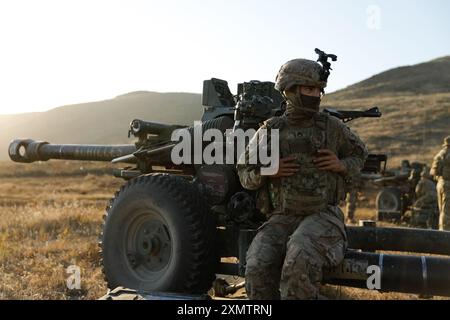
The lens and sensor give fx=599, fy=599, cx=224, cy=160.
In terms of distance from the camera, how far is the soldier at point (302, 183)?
13.2ft

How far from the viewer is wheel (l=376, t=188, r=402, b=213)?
1727 centimetres

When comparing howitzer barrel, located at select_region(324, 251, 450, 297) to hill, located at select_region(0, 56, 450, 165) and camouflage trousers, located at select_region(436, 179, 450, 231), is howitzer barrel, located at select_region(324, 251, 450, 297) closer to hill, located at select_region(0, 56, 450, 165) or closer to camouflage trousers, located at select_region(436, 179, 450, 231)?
camouflage trousers, located at select_region(436, 179, 450, 231)

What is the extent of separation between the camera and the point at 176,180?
5078mm

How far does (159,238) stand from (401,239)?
2186 mm

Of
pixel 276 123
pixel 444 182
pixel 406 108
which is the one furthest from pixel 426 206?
pixel 406 108

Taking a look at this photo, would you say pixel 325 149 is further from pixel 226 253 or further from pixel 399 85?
pixel 399 85

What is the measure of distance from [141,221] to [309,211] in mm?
1861

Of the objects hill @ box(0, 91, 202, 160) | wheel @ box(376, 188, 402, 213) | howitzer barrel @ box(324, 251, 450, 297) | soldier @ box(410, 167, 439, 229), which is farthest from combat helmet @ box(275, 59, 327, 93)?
hill @ box(0, 91, 202, 160)

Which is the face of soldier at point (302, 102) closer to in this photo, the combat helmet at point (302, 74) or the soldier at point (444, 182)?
the combat helmet at point (302, 74)

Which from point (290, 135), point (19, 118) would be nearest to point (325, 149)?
point (290, 135)

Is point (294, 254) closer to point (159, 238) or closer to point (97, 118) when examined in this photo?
point (159, 238)

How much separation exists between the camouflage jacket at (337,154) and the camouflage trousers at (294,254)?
149 mm

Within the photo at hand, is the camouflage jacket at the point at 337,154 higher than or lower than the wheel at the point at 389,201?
higher

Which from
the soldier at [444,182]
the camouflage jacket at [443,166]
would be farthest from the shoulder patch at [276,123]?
the camouflage jacket at [443,166]
